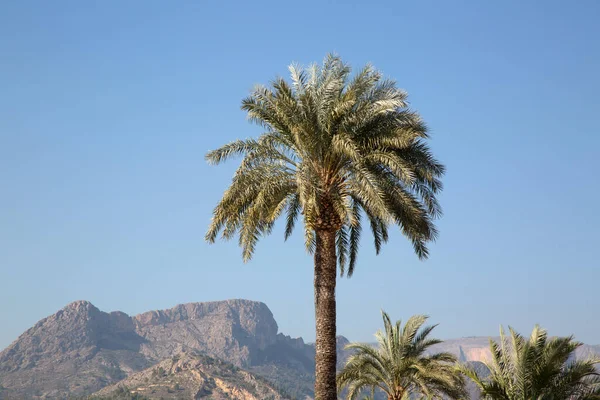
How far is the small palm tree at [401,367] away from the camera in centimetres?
3091

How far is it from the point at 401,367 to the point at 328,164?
36.9 feet

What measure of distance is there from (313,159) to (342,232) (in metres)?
5.20

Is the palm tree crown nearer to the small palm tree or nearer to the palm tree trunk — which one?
the palm tree trunk

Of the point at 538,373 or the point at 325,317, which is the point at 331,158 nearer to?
the point at 325,317

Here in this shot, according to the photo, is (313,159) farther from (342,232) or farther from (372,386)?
(372,386)

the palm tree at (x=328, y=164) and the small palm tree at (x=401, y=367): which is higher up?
the palm tree at (x=328, y=164)

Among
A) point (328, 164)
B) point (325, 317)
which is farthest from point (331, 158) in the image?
point (325, 317)

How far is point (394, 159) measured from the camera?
22.8 metres

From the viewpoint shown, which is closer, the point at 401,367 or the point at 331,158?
the point at 331,158

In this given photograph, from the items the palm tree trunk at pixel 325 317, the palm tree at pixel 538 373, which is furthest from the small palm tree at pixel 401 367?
the palm tree trunk at pixel 325 317

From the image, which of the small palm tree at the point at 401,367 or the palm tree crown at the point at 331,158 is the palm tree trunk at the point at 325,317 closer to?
the palm tree crown at the point at 331,158

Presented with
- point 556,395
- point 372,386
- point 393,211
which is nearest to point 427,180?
point 393,211

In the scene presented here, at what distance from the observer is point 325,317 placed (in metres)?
23.8

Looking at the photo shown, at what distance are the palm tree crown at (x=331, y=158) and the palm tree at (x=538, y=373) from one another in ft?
14.9
